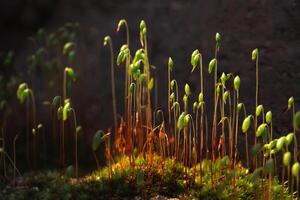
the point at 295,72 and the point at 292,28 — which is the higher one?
the point at 292,28

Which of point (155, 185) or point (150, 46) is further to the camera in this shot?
point (150, 46)

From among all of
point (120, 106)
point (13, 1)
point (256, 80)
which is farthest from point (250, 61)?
point (13, 1)

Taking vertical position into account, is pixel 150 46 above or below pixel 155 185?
above

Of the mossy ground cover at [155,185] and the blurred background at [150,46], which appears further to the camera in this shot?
the blurred background at [150,46]

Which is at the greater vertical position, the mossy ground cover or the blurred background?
the blurred background

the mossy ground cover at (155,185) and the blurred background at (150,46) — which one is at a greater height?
the blurred background at (150,46)

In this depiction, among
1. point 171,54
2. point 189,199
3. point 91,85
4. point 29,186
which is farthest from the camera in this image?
point 91,85

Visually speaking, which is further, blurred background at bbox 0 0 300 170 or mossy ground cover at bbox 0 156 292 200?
blurred background at bbox 0 0 300 170

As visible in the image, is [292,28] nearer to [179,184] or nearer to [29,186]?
[179,184]
